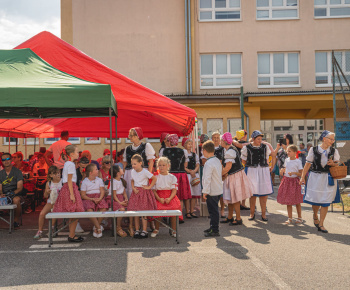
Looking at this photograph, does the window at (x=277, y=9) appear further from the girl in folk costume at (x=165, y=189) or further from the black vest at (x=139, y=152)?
the girl in folk costume at (x=165, y=189)

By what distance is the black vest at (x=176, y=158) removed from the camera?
29.8ft

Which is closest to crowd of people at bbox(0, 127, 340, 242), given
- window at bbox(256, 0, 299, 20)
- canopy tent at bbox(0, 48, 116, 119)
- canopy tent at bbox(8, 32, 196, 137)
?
canopy tent at bbox(8, 32, 196, 137)

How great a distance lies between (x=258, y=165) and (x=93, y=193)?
138 inches

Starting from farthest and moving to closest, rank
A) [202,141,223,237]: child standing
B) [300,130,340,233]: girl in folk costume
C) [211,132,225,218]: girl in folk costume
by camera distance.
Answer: [211,132,225,218]: girl in folk costume
[300,130,340,233]: girl in folk costume
[202,141,223,237]: child standing

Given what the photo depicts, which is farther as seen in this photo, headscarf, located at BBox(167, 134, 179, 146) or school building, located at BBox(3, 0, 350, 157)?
school building, located at BBox(3, 0, 350, 157)

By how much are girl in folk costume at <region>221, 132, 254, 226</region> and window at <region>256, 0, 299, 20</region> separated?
51.8 ft

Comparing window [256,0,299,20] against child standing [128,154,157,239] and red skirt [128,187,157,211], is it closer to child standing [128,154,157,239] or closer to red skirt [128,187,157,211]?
child standing [128,154,157,239]

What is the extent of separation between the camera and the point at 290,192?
8.28 metres

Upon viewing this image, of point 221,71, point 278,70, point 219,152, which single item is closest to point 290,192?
point 219,152

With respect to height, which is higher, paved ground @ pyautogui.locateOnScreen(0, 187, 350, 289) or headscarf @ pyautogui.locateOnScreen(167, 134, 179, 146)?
headscarf @ pyautogui.locateOnScreen(167, 134, 179, 146)

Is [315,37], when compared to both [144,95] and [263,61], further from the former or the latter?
[144,95]

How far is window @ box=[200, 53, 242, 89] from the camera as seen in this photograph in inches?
861

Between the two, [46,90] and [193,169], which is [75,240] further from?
[193,169]

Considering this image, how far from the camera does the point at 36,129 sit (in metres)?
14.2
